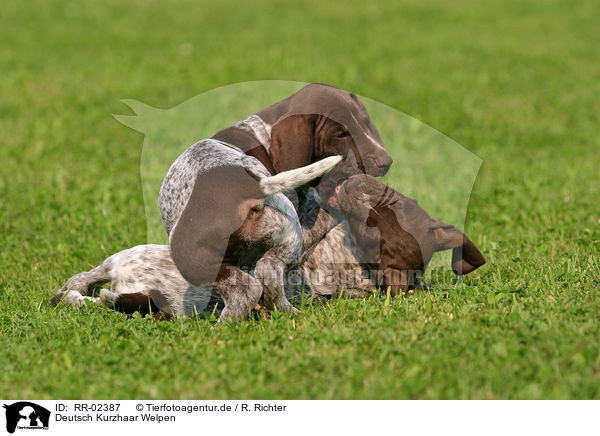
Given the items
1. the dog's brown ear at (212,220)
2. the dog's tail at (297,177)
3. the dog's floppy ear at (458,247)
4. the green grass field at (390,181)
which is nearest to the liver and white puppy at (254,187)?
the dog's brown ear at (212,220)

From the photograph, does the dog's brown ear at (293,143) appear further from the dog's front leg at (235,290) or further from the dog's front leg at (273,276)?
the dog's front leg at (235,290)

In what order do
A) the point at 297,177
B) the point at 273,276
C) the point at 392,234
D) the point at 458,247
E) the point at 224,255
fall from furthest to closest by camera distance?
→ the point at 458,247 < the point at 392,234 < the point at 273,276 < the point at 224,255 < the point at 297,177

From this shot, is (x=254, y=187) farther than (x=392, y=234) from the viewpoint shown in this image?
No

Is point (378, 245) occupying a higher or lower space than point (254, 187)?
lower

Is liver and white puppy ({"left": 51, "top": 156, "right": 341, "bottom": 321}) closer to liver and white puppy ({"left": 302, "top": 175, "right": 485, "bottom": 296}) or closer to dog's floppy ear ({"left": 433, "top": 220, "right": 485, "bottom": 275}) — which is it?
liver and white puppy ({"left": 302, "top": 175, "right": 485, "bottom": 296})

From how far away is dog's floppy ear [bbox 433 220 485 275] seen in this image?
511 centimetres

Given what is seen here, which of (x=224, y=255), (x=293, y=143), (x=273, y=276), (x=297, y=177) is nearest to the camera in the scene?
(x=297, y=177)

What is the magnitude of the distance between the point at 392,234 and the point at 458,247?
54 cm

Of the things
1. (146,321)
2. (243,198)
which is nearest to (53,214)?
(146,321)

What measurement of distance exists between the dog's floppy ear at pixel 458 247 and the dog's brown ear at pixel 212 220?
1.63 metres

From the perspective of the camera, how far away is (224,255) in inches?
166
